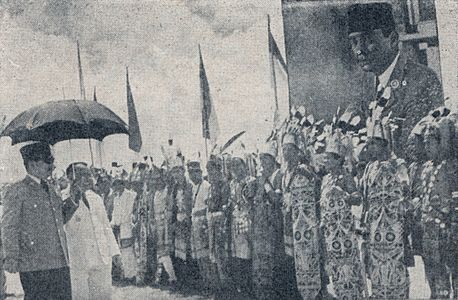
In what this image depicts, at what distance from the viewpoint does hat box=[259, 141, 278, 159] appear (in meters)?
5.59

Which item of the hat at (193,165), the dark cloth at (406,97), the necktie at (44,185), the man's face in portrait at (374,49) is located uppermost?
the man's face in portrait at (374,49)

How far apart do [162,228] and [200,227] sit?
0.36 meters

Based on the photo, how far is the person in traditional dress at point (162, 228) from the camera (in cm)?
573

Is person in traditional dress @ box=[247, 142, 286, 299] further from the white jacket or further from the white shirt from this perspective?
the white jacket

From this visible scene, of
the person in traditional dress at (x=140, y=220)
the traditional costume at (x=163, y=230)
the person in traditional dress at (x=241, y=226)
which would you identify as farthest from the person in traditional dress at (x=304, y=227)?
the person in traditional dress at (x=140, y=220)

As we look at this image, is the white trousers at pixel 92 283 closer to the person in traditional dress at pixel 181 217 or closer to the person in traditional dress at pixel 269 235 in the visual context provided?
the person in traditional dress at pixel 181 217

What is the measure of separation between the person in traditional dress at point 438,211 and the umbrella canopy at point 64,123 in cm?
241

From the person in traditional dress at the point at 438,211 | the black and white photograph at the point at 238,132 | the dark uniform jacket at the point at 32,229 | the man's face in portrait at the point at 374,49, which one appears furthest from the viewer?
the man's face in portrait at the point at 374,49

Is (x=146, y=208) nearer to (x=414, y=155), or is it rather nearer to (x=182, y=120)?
(x=182, y=120)

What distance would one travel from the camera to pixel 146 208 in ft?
19.6

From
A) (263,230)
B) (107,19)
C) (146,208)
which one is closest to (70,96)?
(107,19)

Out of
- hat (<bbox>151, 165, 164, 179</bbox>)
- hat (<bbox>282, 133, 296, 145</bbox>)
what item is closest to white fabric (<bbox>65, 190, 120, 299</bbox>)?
hat (<bbox>151, 165, 164, 179</bbox>)

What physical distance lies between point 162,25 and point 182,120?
0.81 m

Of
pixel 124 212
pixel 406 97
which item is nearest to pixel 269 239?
pixel 124 212
